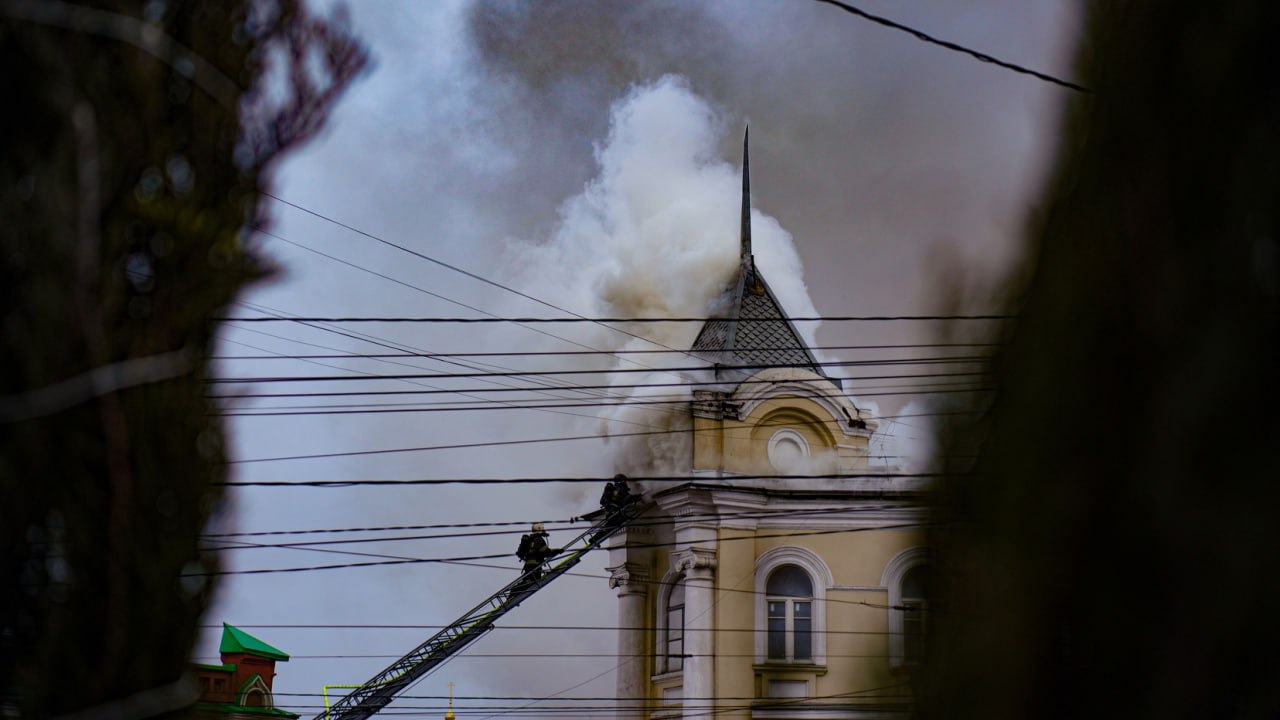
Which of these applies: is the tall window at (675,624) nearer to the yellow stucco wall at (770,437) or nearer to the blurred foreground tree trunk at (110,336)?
the yellow stucco wall at (770,437)

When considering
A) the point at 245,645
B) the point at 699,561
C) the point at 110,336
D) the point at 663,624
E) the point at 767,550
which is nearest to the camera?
the point at 110,336

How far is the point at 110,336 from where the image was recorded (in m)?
2.80

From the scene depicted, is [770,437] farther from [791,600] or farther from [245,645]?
[245,645]

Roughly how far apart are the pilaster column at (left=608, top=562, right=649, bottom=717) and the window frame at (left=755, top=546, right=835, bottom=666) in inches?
103

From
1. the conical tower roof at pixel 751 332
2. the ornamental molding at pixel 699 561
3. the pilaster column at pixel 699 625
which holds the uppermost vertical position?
the conical tower roof at pixel 751 332

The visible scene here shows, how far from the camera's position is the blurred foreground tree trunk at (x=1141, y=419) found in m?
1.83

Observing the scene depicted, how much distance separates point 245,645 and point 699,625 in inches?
284

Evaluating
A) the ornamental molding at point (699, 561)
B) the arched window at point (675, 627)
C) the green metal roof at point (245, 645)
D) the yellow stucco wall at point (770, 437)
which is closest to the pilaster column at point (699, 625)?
the ornamental molding at point (699, 561)

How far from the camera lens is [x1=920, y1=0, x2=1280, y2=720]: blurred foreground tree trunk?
183 cm

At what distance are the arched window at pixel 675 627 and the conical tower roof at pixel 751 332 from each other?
4290 mm

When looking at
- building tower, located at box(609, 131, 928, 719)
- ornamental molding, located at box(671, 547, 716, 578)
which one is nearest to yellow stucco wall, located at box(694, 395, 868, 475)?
building tower, located at box(609, 131, 928, 719)

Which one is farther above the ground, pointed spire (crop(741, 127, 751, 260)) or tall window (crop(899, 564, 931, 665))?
pointed spire (crop(741, 127, 751, 260))

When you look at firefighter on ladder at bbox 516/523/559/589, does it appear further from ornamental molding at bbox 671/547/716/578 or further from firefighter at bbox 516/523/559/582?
ornamental molding at bbox 671/547/716/578

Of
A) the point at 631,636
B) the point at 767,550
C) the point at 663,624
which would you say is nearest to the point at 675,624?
the point at 663,624
